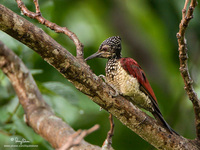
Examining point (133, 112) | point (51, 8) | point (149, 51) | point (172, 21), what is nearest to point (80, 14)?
point (149, 51)

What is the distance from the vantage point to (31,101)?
383 cm

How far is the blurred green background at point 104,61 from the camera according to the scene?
12.5ft

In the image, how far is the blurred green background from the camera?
382cm

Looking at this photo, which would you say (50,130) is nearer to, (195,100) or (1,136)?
(1,136)

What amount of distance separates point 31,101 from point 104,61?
6.75ft

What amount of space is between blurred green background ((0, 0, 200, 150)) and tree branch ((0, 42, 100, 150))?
10 cm

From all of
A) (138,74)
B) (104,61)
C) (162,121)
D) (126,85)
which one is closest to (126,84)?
(126,85)

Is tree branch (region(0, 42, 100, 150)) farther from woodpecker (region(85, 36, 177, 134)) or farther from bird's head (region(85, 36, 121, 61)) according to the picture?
bird's head (region(85, 36, 121, 61))

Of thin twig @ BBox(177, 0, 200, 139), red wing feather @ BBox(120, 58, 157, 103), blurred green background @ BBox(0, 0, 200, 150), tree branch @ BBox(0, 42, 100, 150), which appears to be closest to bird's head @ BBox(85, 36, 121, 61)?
red wing feather @ BBox(120, 58, 157, 103)

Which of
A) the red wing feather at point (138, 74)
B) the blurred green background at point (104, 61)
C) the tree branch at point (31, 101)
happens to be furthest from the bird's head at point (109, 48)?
the tree branch at point (31, 101)

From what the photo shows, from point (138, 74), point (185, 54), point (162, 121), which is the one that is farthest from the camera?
point (138, 74)

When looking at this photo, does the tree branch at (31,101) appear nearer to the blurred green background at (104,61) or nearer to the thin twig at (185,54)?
the blurred green background at (104,61)

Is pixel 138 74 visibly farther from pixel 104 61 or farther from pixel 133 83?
pixel 104 61

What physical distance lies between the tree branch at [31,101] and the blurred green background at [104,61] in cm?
10
